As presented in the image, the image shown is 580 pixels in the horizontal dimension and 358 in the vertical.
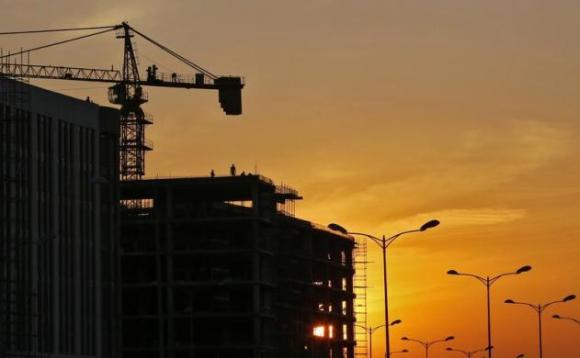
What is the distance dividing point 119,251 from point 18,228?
23.4 metres

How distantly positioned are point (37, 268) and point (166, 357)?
50497mm

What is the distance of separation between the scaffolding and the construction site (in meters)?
0.17

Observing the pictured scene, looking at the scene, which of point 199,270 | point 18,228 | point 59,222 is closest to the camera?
point 18,228

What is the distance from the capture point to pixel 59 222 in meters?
140

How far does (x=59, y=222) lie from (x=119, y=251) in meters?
13.8

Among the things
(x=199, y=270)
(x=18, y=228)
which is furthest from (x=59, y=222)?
(x=199, y=270)

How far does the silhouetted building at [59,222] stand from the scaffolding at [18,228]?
0.09m

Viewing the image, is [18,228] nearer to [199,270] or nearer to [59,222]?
[59,222]

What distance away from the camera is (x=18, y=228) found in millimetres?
130000

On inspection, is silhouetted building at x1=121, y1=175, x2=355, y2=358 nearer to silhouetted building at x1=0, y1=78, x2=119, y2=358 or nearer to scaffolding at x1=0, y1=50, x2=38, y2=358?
silhouetted building at x1=0, y1=78, x2=119, y2=358

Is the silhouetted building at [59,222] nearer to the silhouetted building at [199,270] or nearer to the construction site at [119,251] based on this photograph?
the construction site at [119,251]

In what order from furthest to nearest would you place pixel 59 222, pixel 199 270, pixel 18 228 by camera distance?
1. pixel 199 270
2. pixel 59 222
3. pixel 18 228

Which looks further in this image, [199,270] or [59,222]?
[199,270]

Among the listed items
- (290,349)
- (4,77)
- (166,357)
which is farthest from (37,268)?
(290,349)
